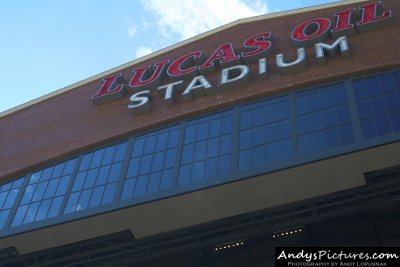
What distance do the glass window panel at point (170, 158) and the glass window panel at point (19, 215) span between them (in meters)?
7.82

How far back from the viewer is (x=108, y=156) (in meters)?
29.0

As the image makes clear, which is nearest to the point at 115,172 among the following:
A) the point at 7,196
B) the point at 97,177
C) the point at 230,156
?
the point at 97,177

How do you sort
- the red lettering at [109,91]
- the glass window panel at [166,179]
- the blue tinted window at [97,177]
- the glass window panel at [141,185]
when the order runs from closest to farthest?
1. the glass window panel at [166,179]
2. the glass window panel at [141,185]
3. the blue tinted window at [97,177]
4. the red lettering at [109,91]

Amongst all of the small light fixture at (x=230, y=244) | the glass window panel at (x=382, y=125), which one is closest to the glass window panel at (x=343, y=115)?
the glass window panel at (x=382, y=125)

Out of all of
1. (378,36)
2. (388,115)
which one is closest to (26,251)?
(388,115)

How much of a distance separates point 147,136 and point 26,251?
27.3 ft

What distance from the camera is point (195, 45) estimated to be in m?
34.5

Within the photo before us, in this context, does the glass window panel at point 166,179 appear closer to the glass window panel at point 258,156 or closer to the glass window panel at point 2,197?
the glass window panel at point 258,156

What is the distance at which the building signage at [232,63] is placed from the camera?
28.6 meters

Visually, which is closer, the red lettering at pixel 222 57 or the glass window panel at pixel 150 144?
the glass window panel at pixel 150 144

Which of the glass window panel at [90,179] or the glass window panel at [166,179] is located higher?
the glass window panel at [90,179]

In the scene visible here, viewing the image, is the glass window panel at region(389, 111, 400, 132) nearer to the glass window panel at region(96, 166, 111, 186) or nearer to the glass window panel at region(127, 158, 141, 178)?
the glass window panel at region(127, 158, 141, 178)

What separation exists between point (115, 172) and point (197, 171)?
4.81 m

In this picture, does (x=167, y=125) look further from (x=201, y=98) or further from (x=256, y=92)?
(x=256, y=92)
